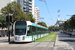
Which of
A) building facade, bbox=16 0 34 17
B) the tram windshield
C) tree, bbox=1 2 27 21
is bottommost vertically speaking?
the tram windshield

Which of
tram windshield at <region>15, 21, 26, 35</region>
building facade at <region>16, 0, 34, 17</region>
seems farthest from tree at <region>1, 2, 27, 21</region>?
building facade at <region>16, 0, 34, 17</region>

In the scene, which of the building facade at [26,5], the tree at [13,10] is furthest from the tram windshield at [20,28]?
the building facade at [26,5]

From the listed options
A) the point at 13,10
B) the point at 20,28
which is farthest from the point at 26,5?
the point at 20,28

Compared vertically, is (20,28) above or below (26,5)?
below

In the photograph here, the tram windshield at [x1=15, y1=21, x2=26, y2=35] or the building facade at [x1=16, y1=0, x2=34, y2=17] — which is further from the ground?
the building facade at [x1=16, y1=0, x2=34, y2=17]

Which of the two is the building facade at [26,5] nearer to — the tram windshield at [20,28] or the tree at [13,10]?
the tree at [13,10]

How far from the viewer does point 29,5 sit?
358 feet

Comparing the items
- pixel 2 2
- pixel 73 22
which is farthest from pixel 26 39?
pixel 2 2

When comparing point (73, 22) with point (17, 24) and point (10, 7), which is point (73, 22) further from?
point (17, 24)

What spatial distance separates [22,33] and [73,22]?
38803 mm

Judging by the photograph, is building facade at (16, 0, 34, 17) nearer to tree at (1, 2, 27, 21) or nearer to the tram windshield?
tree at (1, 2, 27, 21)

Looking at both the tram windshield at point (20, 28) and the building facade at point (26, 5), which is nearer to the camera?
the tram windshield at point (20, 28)

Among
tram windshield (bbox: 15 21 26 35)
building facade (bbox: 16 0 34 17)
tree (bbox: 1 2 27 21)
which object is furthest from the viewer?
building facade (bbox: 16 0 34 17)

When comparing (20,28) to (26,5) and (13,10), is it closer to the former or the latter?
(13,10)
